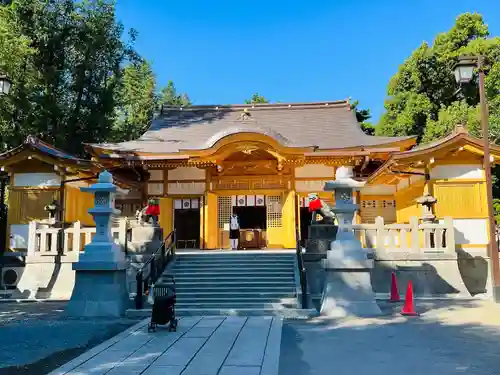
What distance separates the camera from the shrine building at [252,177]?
46.1 ft

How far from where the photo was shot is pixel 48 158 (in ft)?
47.3

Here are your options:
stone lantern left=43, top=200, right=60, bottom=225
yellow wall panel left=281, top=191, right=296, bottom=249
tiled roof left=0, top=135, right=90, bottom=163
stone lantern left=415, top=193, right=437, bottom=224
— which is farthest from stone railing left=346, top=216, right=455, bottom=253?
tiled roof left=0, top=135, right=90, bottom=163

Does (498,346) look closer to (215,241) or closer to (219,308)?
(219,308)

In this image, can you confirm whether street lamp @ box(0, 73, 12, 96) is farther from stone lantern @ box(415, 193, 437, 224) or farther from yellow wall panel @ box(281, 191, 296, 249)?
stone lantern @ box(415, 193, 437, 224)

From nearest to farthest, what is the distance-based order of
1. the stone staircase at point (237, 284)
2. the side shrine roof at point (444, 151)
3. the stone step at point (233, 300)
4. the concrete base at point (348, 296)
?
the concrete base at point (348, 296), the stone staircase at point (237, 284), the stone step at point (233, 300), the side shrine roof at point (444, 151)

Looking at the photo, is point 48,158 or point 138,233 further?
point 48,158

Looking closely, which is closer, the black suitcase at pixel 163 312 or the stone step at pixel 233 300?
the black suitcase at pixel 163 312

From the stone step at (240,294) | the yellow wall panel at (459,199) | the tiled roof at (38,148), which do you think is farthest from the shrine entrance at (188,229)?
the yellow wall panel at (459,199)

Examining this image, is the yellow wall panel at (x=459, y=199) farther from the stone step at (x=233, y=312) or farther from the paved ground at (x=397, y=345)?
the stone step at (x=233, y=312)

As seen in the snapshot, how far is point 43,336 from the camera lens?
7.43 m

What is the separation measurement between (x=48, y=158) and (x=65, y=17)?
11.0 meters

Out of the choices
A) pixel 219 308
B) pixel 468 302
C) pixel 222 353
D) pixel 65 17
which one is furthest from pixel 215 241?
pixel 65 17

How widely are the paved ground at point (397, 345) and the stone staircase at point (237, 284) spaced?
1.42 metres

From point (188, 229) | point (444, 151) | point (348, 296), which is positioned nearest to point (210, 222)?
point (188, 229)
